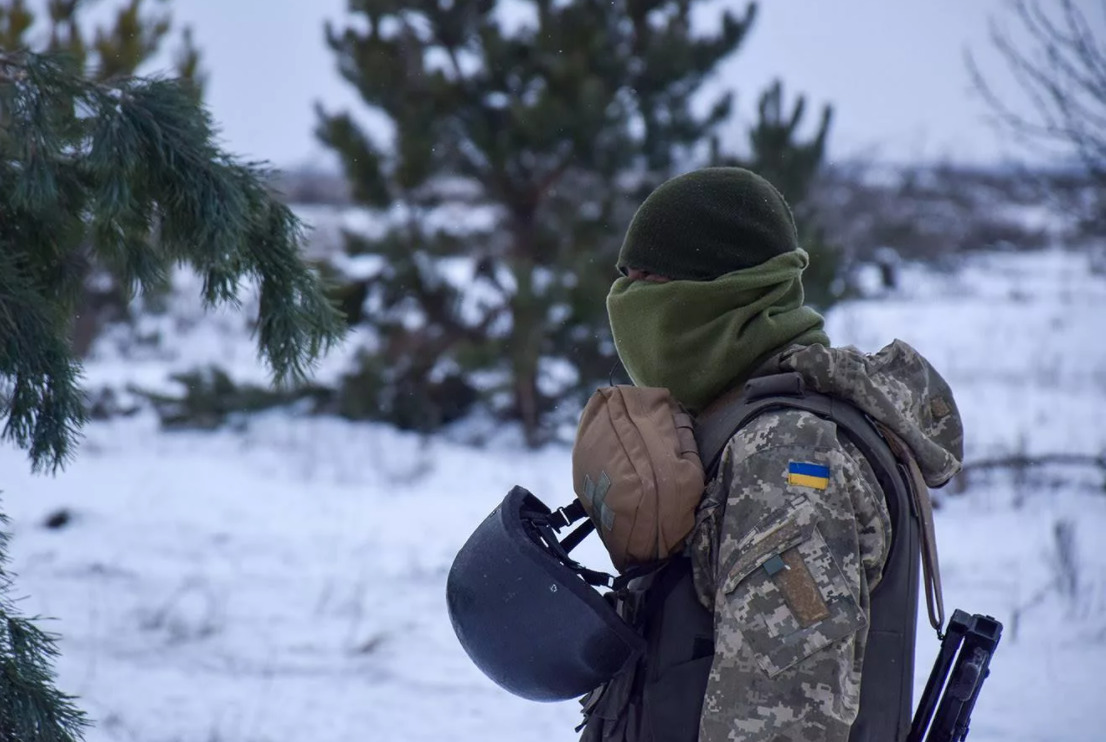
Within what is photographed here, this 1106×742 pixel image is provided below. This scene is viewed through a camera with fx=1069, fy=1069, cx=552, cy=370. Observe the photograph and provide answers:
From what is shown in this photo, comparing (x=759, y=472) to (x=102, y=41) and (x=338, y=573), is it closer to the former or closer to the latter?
(x=338, y=573)

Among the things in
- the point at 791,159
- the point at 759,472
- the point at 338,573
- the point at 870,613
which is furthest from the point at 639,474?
the point at 791,159

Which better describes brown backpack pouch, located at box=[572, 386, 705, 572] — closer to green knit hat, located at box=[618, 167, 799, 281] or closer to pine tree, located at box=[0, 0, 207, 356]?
green knit hat, located at box=[618, 167, 799, 281]

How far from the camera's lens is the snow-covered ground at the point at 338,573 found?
Result: 3805 millimetres

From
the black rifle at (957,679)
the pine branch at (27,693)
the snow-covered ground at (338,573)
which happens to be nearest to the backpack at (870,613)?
the black rifle at (957,679)

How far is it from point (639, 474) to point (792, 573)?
0.24 m

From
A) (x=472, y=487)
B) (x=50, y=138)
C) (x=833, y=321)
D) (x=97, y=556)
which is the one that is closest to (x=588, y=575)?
(x=50, y=138)

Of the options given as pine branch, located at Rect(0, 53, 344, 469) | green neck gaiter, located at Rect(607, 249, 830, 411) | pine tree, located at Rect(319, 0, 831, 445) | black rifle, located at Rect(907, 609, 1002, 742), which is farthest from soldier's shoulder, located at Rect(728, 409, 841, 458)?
pine tree, located at Rect(319, 0, 831, 445)

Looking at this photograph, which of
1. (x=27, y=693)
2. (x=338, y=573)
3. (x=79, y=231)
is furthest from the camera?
(x=338, y=573)

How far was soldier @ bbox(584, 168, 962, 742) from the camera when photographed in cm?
139

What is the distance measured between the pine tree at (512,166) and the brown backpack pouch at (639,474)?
20.3ft

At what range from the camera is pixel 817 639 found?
1377 mm

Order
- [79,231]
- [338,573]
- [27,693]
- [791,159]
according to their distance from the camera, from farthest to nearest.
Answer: [791,159] → [338,573] → [79,231] → [27,693]

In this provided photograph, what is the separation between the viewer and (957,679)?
5.47ft

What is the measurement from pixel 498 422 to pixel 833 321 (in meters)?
6.33
